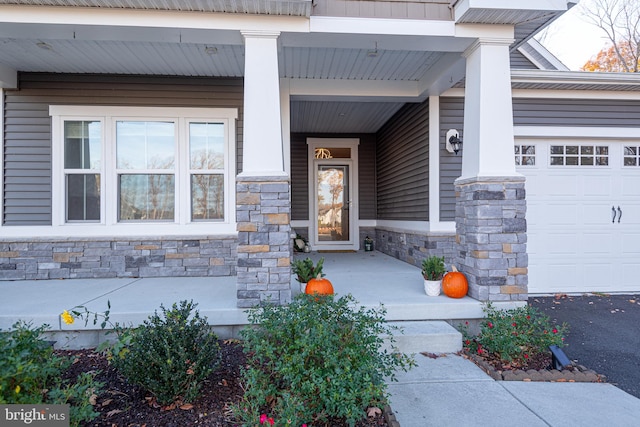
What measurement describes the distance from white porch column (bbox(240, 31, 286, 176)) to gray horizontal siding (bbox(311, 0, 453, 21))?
0.76 meters

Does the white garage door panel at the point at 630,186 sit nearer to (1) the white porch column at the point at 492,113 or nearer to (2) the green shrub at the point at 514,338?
(1) the white porch column at the point at 492,113

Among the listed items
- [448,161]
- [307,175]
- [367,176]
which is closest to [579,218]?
[448,161]

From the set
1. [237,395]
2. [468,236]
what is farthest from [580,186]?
[237,395]

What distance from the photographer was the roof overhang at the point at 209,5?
298cm

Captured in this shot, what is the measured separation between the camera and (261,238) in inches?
119

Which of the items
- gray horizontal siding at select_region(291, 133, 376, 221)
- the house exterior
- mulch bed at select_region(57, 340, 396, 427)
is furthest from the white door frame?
mulch bed at select_region(57, 340, 396, 427)

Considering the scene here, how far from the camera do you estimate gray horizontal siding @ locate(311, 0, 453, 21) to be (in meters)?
3.23

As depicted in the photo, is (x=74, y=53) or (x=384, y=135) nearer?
(x=74, y=53)

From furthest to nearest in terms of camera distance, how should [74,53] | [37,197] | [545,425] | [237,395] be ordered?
1. [37,197]
2. [74,53]
3. [237,395]
4. [545,425]

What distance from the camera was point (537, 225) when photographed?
190 inches

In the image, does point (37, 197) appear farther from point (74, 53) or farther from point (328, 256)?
point (328, 256)

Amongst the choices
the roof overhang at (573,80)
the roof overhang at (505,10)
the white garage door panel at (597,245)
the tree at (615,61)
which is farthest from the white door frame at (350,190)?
the tree at (615,61)

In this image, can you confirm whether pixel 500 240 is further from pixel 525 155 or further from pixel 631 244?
pixel 631 244

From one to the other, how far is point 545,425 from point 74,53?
17.2 feet
